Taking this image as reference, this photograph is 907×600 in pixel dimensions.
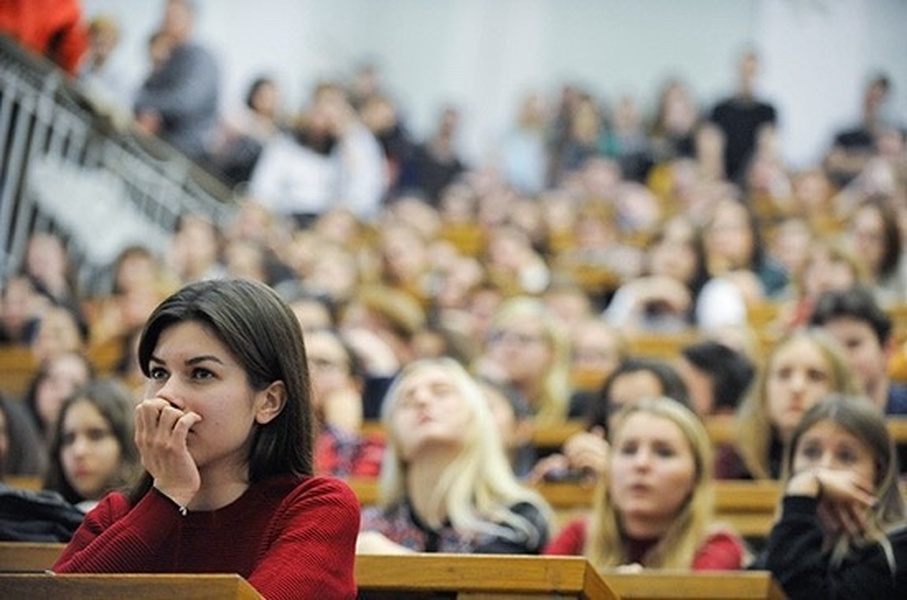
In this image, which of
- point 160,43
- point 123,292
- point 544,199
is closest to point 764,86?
point 544,199

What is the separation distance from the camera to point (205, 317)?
9.57 ft

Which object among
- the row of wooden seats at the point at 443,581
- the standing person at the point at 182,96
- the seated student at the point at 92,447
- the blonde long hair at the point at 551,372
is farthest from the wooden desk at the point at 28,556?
the standing person at the point at 182,96

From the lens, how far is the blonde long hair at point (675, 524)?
14.1 ft

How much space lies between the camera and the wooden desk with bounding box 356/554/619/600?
2963 millimetres

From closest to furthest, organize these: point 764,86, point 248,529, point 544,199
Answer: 1. point 248,529
2. point 544,199
3. point 764,86

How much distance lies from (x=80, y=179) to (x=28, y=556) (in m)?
6.64

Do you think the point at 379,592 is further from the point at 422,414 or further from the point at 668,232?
the point at 668,232

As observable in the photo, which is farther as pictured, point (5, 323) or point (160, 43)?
point (160, 43)

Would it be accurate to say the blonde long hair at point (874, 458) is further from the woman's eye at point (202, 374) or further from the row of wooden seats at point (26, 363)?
the row of wooden seats at point (26, 363)

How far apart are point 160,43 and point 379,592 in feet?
29.6

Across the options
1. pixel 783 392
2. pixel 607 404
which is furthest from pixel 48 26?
pixel 783 392

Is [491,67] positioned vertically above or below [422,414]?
above

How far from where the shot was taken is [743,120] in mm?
13242

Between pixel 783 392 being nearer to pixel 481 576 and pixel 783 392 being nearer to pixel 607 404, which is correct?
pixel 607 404
